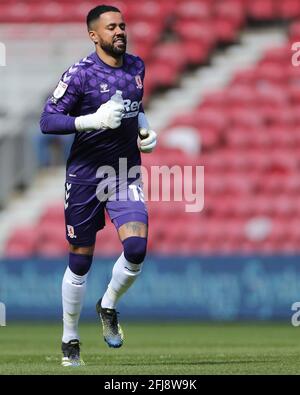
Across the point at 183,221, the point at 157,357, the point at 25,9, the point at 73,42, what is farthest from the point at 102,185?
the point at 25,9

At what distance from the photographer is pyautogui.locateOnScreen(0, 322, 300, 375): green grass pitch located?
799 cm

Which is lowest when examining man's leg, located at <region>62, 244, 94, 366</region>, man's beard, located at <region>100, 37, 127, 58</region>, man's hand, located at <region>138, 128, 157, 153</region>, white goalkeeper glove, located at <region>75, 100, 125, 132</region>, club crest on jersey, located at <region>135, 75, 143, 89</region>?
man's leg, located at <region>62, 244, 94, 366</region>

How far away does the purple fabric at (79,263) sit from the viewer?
8758 mm

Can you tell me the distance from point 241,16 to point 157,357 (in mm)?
11732

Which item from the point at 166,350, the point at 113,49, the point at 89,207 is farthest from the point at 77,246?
the point at 166,350

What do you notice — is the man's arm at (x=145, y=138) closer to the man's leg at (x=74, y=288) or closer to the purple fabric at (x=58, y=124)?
the purple fabric at (x=58, y=124)

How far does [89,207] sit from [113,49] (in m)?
1.14

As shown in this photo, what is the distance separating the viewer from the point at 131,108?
8.69m

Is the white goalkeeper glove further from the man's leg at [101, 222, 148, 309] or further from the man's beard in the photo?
the man's leg at [101, 222, 148, 309]

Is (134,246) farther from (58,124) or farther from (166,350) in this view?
(166,350)

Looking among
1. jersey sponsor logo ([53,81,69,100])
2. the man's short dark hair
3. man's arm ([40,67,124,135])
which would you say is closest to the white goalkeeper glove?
man's arm ([40,67,124,135])

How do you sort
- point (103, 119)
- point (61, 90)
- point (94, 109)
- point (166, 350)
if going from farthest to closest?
point (166, 350), point (94, 109), point (61, 90), point (103, 119)

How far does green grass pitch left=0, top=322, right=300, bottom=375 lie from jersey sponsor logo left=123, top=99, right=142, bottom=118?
1772 millimetres

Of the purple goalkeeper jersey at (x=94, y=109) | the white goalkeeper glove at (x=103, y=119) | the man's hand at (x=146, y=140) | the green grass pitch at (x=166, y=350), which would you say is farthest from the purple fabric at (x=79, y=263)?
the white goalkeeper glove at (x=103, y=119)
